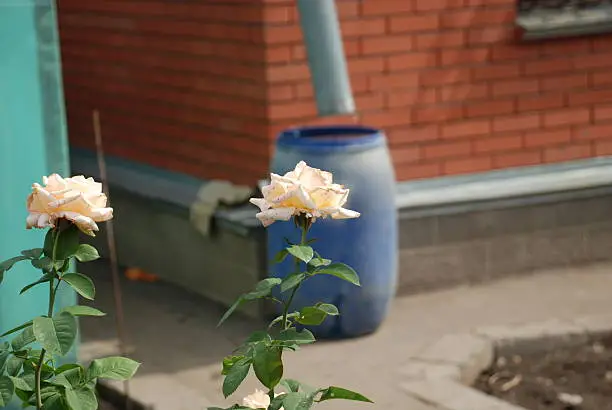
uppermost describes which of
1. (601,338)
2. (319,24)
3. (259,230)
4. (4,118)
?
(319,24)

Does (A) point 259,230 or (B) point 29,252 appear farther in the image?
(A) point 259,230

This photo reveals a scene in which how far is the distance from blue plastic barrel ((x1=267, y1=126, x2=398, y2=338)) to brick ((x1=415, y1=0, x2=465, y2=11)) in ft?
2.85

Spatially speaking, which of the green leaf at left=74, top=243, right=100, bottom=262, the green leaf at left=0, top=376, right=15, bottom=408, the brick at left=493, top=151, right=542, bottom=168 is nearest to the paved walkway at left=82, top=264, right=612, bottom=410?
the brick at left=493, top=151, right=542, bottom=168

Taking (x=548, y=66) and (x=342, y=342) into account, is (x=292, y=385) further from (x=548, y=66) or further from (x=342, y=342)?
(x=548, y=66)

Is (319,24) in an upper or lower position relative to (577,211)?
upper

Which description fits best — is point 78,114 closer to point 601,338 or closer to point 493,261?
point 493,261

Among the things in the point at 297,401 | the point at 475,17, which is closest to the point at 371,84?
the point at 475,17

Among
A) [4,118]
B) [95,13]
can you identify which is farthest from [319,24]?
[95,13]

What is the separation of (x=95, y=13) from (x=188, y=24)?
41.1 inches

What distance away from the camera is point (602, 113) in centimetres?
639

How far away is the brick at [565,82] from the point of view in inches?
243

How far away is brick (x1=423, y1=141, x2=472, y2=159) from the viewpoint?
19.4 ft

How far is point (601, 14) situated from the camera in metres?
6.26

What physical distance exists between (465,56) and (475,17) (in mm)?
205
